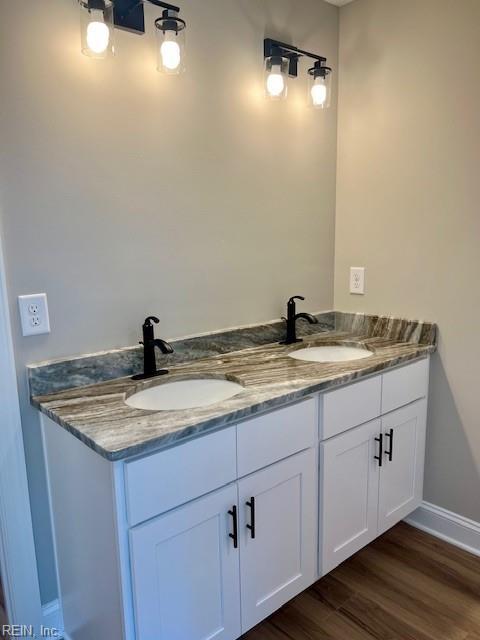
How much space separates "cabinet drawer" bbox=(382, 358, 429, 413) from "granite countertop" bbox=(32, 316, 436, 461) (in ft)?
0.15

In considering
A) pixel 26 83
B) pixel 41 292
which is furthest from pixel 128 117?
pixel 41 292

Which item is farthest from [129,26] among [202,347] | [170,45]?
[202,347]

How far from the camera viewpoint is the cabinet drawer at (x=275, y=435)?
134 centimetres

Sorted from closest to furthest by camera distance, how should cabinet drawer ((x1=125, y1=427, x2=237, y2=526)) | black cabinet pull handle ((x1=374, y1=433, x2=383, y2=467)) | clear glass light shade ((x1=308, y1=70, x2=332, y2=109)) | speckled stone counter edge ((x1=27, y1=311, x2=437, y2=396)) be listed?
cabinet drawer ((x1=125, y1=427, x2=237, y2=526)), speckled stone counter edge ((x1=27, y1=311, x2=437, y2=396)), black cabinet pull handle ((x1=374, y1=433, x2=383, y2=467)), clear glass light shade ((x1=308, y1=70, x2=332, y2=109))

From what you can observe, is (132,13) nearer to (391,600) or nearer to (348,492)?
(348,492)

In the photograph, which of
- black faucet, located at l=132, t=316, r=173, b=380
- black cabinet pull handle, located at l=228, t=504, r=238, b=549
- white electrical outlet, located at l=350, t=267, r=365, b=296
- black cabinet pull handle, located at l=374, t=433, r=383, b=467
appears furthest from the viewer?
white electrical outlet, located at l=350, t=267, r=365, b=296

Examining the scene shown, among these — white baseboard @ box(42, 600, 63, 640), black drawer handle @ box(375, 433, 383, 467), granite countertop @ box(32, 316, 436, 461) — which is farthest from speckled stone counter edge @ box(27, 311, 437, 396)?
white baseboard @ box(42, 600, 63, 640)

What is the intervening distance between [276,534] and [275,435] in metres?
0.32

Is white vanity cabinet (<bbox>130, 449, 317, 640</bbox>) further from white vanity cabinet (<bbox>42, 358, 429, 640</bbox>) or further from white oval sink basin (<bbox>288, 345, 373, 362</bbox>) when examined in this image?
white oval sink basin (<bbox>288, 345, 373, 362</bbox>)

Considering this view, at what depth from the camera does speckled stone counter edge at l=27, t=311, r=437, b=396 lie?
1.45 m

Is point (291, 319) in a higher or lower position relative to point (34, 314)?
lower

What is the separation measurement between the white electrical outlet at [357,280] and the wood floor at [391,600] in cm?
111

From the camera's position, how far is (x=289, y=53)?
6.29ft

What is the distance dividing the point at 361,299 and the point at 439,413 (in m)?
0.60
